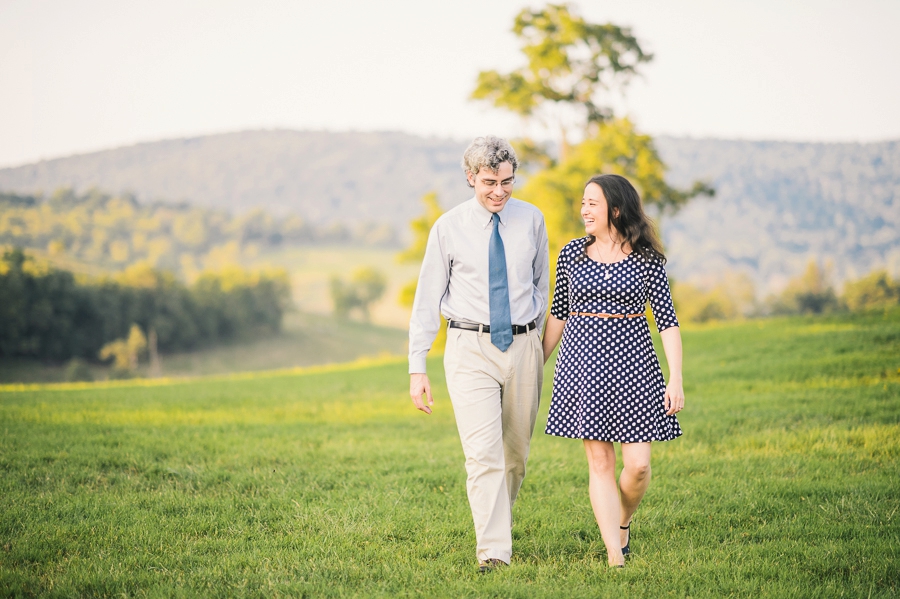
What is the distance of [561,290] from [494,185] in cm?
88

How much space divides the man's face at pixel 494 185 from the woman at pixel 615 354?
0.52 m

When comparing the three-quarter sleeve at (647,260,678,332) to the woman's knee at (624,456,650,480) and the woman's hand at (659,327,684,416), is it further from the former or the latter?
the woman's knee at (624,456,650,480)

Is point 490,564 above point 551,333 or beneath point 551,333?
beneath

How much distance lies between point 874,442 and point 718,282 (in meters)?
99.1

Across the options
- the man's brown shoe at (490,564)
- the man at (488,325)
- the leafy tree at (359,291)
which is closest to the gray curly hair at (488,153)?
the man at (488,325)

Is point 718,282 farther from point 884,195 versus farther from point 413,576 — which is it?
point 413,576

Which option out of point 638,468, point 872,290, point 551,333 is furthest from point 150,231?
point 638,468

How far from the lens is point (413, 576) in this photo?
Result: 4.50 meters

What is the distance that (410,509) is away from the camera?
6.04 meters

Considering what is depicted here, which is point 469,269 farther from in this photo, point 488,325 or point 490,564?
point 490,564

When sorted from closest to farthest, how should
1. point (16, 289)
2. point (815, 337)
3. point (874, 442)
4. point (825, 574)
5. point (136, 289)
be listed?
point (825, 574) → point (874, 442) → point (815, 337) → point (16, 289) → point (136, 289)

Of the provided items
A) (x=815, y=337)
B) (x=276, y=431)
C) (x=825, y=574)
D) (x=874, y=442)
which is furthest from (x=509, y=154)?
(x=815, y=337)

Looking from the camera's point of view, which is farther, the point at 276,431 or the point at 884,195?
the point at 884,195

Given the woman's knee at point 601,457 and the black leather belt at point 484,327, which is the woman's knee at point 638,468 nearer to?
the woman's knee at point 601,457
